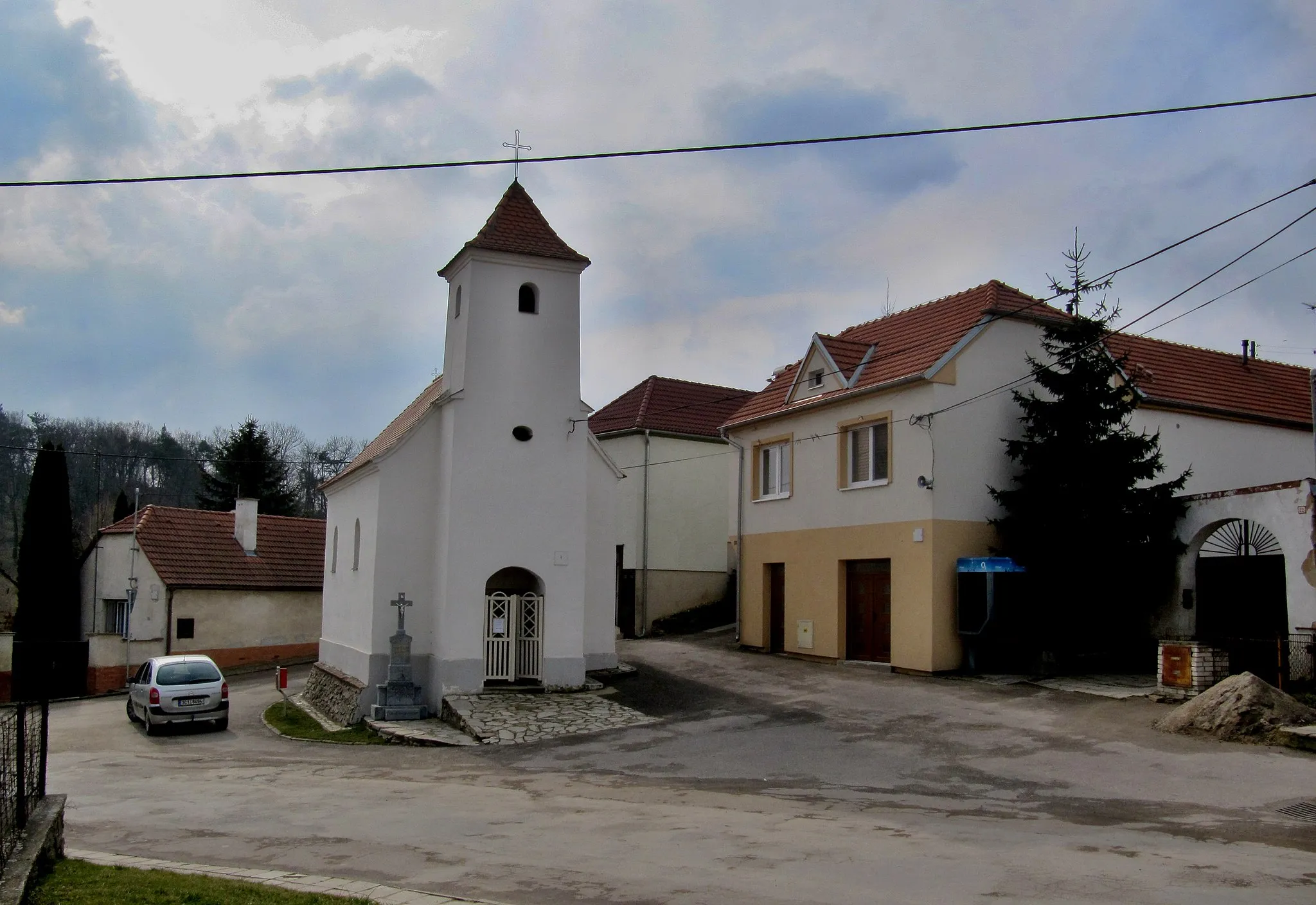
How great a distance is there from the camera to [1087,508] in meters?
19.9

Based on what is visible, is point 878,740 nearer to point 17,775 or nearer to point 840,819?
point 840,819

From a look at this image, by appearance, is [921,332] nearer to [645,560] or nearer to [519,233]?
[519,233]

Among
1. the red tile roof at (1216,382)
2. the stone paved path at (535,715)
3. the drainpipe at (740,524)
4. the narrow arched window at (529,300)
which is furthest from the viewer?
the drainpipe at (740,524)

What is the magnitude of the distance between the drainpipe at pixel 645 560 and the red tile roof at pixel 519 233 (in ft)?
37.3

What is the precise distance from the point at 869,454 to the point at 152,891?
59.3 feet

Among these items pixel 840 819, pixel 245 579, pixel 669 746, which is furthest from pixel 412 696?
pixel 245 579

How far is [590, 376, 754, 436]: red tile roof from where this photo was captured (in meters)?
34.2

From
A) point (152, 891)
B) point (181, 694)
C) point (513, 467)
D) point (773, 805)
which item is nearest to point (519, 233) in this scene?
point (513, 467)

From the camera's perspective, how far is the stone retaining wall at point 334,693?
21.3 metres

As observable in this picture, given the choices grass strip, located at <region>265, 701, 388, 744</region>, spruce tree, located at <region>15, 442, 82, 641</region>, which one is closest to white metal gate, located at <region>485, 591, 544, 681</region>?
grass strip, located at <region>265, 701, 388, 744</region>

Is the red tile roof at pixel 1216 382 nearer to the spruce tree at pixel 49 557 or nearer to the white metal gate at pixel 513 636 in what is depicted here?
the white metal gate at pixel 513 636

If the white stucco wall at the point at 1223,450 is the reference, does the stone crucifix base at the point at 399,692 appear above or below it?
below

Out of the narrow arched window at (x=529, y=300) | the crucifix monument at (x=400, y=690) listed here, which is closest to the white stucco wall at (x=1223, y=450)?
the narrow arched window at (x=529, y=300)

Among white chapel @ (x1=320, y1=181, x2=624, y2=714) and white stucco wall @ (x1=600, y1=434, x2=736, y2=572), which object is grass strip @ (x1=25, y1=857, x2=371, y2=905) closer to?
white chapel @ (x1=320, y1=181, x2=624, y2=714)
